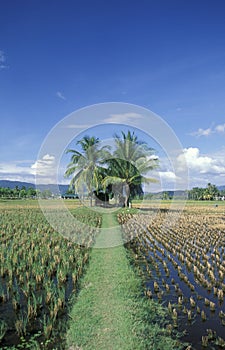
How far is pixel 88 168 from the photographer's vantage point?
23.8 m

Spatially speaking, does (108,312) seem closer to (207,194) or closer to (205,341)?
(205,341)

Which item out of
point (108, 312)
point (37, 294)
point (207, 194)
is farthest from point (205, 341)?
point (207, 194)

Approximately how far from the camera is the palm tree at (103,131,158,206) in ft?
71.7

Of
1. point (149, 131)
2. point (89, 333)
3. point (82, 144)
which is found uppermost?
point (82, 144)

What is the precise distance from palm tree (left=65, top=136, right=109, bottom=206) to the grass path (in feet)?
52.3

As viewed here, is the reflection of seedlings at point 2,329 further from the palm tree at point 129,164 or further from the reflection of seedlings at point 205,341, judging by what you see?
the palm tree at point 129,164

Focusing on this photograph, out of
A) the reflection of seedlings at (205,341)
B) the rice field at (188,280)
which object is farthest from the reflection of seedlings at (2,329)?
the reflection of seedlings at (205,341)

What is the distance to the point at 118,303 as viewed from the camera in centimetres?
470

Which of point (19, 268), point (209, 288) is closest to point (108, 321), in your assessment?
point (209, 288)

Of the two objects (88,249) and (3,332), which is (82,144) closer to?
(88,249)

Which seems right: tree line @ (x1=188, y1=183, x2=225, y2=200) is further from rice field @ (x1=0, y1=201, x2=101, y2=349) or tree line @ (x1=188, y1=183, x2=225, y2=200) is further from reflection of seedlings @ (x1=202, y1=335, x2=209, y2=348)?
reflection of seedlings @ (x1=202, y1=335, x2=209, y2=348)

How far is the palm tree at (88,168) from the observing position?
2284 centimetres

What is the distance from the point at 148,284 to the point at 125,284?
481mm

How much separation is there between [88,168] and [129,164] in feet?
11.5
